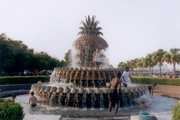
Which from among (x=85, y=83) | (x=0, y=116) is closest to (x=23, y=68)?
(x=85, y=83)

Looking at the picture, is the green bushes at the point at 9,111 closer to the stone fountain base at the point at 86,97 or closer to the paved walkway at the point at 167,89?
the stone fountain base at the point at 86,97

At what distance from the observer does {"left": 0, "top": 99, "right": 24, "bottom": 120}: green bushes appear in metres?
10.6

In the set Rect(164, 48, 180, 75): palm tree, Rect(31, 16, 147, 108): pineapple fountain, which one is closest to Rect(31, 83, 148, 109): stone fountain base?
Rect(31, 16, 147, 108): pineapple fountain

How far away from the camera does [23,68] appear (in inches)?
2329

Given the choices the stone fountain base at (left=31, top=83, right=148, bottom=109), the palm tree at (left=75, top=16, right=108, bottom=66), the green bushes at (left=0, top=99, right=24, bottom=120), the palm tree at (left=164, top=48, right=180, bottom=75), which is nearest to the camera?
the green bushes at (left=0, top=99, right=24, bottom=120)

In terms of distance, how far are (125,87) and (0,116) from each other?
34.6 ft

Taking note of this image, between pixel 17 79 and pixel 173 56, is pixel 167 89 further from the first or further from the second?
pixel 173 56

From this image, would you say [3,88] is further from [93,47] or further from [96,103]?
[96,103]

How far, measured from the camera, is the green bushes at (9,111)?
34.7 feet

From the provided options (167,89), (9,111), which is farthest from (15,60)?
(9,111)

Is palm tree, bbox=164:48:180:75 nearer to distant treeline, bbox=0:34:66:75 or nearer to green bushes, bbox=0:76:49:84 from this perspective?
distant treeline, bbox=0:34:66:75

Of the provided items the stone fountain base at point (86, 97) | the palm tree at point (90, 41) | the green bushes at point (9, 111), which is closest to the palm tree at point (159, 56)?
the palm tree at point (90, 41)

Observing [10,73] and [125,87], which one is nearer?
[125,87]

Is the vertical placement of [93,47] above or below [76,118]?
above
